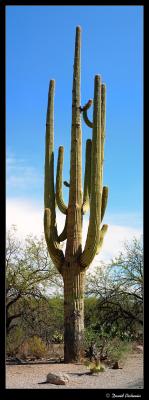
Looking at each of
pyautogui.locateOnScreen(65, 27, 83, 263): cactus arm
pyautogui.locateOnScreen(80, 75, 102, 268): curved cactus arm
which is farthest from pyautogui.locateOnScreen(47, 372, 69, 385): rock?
pyautogui.locateOnScreen(65, 27, 83, 263): cactus arm

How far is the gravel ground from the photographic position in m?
10.4

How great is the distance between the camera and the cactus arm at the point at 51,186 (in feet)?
46.6

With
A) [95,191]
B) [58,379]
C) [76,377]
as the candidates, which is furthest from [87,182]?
[58,379]

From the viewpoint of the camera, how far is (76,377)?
444 inches

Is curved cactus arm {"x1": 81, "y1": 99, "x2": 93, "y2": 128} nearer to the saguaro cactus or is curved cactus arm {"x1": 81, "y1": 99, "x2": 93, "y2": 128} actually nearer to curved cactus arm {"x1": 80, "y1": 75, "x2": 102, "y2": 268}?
the saguaro cactus

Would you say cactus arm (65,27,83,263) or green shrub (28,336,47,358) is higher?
cactus arm (65,27,83,263)

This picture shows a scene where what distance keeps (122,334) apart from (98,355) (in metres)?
5.87

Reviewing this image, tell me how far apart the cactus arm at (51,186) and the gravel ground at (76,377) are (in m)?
2.86

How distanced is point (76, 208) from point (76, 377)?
465cm

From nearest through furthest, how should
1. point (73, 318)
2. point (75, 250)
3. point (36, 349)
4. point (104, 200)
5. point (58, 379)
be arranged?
point (58, 379), point (73, 318), point (75, 250), point (104, 200), point (36, 349)

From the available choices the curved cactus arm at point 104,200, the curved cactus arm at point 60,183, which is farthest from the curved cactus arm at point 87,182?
the curved cactus arm at point 60,183

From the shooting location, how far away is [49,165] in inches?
575

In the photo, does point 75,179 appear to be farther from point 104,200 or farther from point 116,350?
point 116,350
